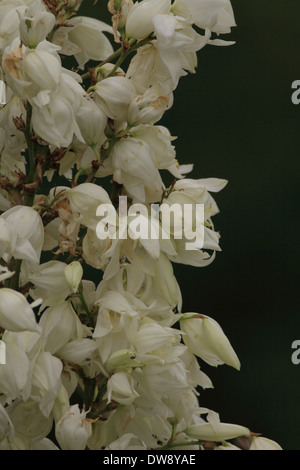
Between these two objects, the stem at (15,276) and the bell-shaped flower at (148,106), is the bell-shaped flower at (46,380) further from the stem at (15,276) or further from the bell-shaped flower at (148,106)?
the bell-shaped flower at (148,106)

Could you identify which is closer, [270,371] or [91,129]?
[91,129]

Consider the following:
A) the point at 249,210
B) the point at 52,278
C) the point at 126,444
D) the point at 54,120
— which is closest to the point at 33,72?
the point at 54,120

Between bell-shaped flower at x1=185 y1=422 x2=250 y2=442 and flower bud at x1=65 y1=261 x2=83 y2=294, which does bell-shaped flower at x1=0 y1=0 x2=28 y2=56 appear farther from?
bell-shaped flower at x1=185 y1=422 x2=250 y2=442

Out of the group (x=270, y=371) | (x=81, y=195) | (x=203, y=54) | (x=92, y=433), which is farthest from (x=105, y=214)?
(x=203, y=54)

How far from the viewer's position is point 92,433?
730 mm

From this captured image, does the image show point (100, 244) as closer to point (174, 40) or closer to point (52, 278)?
point (52, 278)

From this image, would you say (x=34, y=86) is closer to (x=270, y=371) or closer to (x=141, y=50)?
(x=141, y=50)

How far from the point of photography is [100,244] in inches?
26.9

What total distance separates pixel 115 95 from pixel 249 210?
3.61 feet

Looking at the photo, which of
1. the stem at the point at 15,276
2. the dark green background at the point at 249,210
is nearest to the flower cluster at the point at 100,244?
A: the stem at the point at 15,276

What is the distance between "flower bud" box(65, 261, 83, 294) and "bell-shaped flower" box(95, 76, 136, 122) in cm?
10

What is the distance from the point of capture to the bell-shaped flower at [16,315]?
0.62m

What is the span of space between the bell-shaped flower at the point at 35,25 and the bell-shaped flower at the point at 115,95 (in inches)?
2.0
